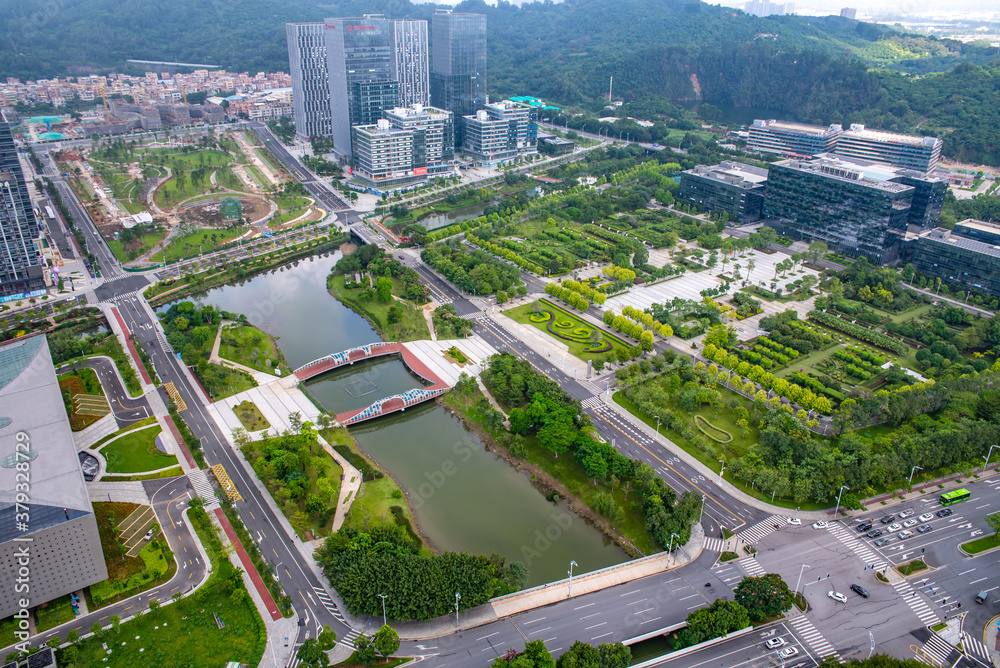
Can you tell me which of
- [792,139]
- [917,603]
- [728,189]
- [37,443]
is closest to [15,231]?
[37,443]

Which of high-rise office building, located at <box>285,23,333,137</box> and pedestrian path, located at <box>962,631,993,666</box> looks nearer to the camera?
pedestrian path, located at <box>962,631,993,666</box>

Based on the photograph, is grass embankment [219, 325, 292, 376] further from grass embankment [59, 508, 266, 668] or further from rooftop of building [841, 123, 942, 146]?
rooftop of building [841, 123, 942, 146]

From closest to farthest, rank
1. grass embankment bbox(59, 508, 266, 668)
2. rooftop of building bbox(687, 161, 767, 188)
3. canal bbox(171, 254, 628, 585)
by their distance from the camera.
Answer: grass embankment bbox(59, 508, 266, 668)
canal bbox(171, 254, 628, 585)
rooftop of building bbox(687, 161, 767, 188)

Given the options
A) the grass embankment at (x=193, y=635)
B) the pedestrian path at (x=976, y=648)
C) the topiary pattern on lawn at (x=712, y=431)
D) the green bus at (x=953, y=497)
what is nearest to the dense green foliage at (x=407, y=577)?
the grass embankment at (x=193, y=635)

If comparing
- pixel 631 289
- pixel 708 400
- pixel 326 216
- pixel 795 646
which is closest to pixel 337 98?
pixel 326 216

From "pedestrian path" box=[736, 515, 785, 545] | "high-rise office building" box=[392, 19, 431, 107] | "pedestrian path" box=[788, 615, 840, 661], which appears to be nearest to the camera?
"pedestrian path" box=[788, 615, 840, 661]

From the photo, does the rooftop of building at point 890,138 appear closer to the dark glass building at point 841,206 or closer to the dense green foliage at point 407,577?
the dark glass building at point 841,206

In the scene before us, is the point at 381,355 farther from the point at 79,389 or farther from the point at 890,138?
the point at 890,138

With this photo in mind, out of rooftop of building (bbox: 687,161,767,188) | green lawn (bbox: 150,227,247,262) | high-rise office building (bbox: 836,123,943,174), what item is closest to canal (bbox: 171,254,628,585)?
green lawn (bbox: 150,227,247,262)
